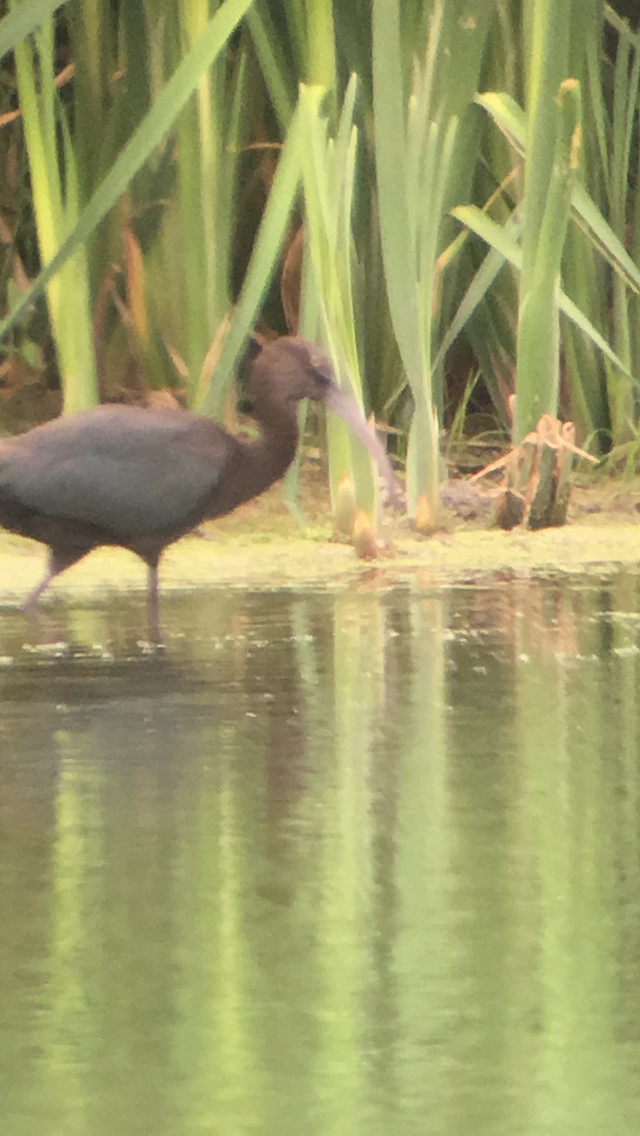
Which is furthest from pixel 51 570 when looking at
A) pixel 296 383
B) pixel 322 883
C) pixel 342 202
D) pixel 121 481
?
pixel 322 883

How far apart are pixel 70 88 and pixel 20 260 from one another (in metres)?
0.52

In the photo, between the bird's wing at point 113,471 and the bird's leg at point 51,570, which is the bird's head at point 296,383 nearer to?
the bird's wing at point 113,471

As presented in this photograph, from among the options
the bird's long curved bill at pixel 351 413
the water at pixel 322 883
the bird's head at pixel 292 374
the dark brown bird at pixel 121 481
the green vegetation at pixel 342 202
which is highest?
the green vegetation at pixel 342 202

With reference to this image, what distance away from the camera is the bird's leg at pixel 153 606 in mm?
4520

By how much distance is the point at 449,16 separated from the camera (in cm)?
564

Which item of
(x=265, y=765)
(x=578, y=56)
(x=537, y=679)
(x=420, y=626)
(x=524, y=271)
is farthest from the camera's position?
(x=578, y=56)

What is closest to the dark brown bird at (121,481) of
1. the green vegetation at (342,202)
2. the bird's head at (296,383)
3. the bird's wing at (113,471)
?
the bird's wing at (113,471)

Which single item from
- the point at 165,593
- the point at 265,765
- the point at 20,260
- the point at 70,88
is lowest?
the point at 265,765

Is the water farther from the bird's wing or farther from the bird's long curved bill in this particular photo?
the bird's long curved bill

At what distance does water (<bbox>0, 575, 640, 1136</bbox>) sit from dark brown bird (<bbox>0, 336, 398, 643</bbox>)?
0.43 m

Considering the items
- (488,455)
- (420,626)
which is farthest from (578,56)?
(420,626)

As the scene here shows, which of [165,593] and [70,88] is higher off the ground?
[70,88]

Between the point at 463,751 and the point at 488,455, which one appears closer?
the point at 463,751

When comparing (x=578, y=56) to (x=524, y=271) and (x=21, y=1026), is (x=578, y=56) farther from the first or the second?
(x=21, y=1026)
